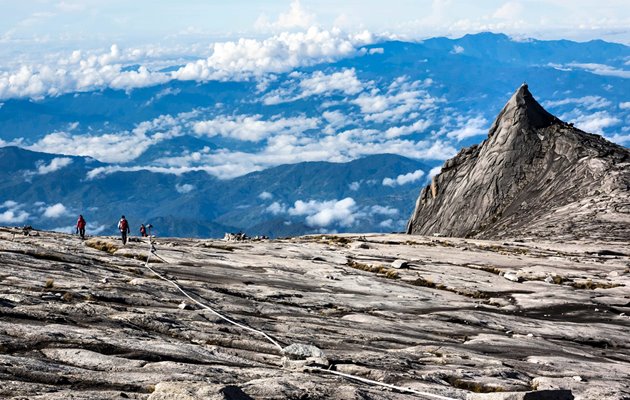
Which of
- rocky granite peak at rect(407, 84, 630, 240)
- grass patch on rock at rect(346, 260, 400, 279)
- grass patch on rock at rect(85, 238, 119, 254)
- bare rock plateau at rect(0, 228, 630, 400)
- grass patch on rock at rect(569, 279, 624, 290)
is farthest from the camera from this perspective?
rocky granite peak at rect(407, 84, 630, 240)

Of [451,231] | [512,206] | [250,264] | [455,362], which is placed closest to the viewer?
[455,362]

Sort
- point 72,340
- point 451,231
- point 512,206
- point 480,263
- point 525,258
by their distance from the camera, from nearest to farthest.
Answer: point 72,340 < point 480,263 < point 525,258 < point 512,206 < point 451,231

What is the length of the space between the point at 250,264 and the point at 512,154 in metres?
96.9

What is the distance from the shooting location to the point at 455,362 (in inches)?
1156

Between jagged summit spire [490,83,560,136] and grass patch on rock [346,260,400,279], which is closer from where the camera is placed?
grass patch on rock [346,260,400,279]

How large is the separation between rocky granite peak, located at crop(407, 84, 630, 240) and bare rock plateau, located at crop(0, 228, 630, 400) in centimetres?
4782

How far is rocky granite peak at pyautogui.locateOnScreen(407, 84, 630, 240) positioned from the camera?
107m

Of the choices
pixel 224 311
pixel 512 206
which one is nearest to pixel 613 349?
pixel 224 311

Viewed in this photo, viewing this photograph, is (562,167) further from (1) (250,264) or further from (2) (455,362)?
(2) (455,362)

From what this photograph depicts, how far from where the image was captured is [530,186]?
128 m

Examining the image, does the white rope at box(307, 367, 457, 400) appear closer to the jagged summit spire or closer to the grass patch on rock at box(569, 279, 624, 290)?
the grass patch on rock at box(569, 279, 624, 290)

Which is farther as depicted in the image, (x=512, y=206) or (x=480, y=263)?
(x=512, y=206)

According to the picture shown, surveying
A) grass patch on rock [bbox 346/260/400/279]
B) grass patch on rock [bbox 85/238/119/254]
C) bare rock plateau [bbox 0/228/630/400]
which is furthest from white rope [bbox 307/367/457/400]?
grass patch on rock [bbox 85/238/119/254]

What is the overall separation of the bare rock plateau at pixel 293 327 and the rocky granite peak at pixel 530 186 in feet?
157
